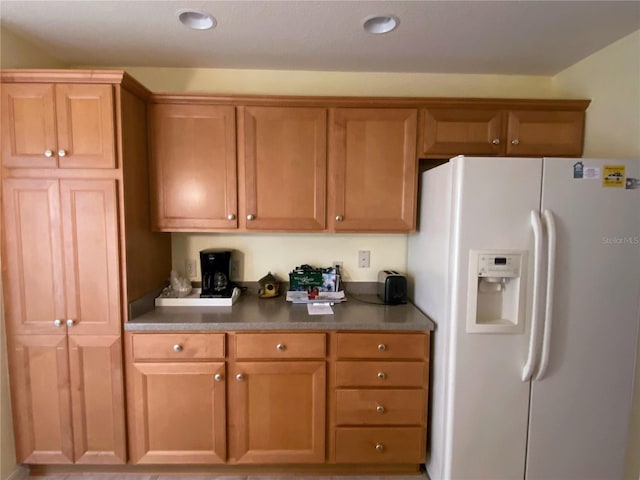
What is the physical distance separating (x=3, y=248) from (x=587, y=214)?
283cm

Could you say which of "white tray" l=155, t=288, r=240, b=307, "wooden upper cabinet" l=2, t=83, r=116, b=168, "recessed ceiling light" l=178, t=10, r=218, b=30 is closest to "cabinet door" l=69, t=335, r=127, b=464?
"white tray" l=155, t=288, r=240, b=307

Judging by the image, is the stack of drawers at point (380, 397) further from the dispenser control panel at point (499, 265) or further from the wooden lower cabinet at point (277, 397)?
the dispenser control panel at point (499, 265)

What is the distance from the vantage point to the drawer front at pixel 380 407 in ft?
5.44

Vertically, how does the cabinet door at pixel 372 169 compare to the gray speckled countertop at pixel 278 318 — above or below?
above

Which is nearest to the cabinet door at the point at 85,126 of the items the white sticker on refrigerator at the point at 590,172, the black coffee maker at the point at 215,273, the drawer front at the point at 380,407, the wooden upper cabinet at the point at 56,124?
the wooden upper cabinet at the point at 56,124

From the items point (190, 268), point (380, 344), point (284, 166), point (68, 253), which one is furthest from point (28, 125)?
point (380, 344)

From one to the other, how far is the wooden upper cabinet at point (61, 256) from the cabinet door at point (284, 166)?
73 centimetres

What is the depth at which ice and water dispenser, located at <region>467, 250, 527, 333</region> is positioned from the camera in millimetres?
1357

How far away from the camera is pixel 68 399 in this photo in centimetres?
162

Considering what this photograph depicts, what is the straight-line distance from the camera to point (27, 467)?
1.72 m

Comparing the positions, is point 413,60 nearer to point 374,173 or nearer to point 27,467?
point 374,173

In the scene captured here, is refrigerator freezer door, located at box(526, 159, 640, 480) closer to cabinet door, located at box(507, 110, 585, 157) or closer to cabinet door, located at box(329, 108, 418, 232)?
cabinet door, located at box(507, 110, 585, 157)

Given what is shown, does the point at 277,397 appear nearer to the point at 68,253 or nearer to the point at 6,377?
the point at 68,253

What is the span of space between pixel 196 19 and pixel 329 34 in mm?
678
